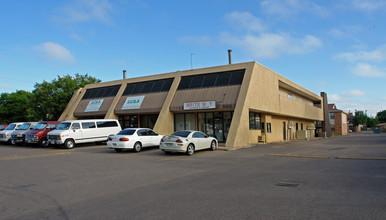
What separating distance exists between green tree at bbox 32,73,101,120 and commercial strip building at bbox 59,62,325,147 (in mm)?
2513

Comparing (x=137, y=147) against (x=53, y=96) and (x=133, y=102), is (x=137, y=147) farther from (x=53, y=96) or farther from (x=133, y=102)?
(x=53, y=96)

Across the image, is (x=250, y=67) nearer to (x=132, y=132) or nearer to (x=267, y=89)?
(x=267, y=89)

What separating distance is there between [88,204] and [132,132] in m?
12.2

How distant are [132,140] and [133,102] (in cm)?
1196

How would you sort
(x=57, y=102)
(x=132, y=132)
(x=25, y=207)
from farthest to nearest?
(x=57, y=102) → (x=132, y=132) → (x=25, y=207)

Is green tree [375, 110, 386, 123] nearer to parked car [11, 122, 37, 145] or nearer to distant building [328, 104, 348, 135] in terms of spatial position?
distant building [328, 104, 348, 135]

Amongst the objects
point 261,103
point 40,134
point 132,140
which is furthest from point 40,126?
point 261,103

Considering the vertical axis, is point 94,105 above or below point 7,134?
above

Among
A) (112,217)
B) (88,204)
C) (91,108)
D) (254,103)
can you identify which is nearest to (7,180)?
(88,204)

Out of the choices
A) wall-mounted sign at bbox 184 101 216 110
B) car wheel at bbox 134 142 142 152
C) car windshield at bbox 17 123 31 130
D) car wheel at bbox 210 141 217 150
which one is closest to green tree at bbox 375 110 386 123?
wall-mounted sign at bbox 184 101 216 110

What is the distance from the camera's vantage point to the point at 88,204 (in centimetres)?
636

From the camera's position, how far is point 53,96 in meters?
36.3

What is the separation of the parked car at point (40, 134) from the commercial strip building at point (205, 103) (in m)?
7.62

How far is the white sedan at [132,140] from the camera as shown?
17.7 metres
